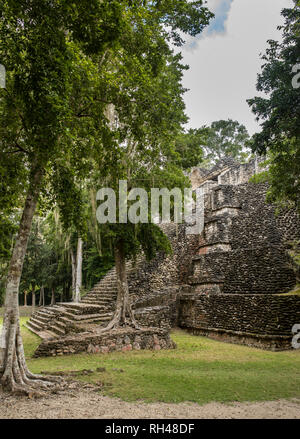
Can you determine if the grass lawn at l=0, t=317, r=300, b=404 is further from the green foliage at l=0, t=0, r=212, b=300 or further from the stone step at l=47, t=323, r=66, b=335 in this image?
the green foliage at l=0, t=0, r=212, b=300

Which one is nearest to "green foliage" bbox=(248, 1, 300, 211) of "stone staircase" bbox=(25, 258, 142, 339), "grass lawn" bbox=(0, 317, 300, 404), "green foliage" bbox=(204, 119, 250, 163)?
"grass lawn" bbox=(0, 317, 300, 404)

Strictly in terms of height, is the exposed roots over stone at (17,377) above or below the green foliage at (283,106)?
below

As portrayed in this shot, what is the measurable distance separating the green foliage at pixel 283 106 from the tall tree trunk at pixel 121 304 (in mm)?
4862

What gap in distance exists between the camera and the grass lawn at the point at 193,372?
435 centimetres

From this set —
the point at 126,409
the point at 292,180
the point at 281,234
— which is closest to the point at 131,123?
the point at 292,180

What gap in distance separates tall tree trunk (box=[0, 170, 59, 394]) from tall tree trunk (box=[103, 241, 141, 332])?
13.1 ft

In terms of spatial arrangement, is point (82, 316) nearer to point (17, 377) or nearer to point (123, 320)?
point (123, 320)

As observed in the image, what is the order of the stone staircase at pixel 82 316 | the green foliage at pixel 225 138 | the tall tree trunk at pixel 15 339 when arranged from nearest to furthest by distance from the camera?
the tall tree trunk at pixel 15 339 < the stone staircase at pixel 82 316 < the green foliage at pixel 225 138

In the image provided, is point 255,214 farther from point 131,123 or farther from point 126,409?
point 126,409

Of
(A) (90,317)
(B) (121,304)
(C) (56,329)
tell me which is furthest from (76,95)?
(C) (56,329)

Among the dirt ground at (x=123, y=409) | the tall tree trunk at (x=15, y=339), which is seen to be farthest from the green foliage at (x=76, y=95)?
the dirt ground at (x=123, y=409)

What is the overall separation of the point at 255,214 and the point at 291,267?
4.84m

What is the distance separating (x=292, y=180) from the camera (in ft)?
19.0

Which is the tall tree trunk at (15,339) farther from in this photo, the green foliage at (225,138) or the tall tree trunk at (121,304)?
the green foliage at (225,138)
